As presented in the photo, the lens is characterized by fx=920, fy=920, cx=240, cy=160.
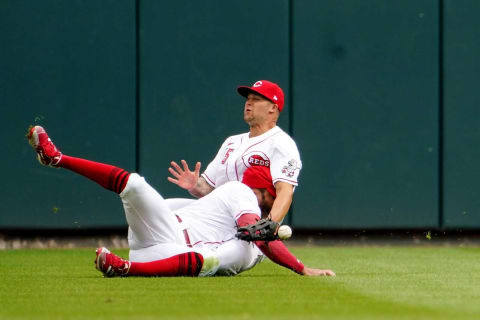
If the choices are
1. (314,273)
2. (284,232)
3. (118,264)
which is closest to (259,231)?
(284,232)

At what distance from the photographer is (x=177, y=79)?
8898mm

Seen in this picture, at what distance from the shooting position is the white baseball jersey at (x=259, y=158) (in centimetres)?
569

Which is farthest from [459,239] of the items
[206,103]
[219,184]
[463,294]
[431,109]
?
[463,294]

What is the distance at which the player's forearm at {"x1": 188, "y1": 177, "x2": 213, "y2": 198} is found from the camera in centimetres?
Result: 614

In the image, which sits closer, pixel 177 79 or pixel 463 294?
pixel 463 294

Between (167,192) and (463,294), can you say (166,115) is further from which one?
(463,294)

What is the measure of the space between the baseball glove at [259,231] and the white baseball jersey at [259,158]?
2.00 feet

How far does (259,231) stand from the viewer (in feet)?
16.6

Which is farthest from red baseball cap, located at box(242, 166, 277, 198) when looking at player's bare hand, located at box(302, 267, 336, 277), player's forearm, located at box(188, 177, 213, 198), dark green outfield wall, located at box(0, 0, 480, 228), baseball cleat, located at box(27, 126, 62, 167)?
dark green outfield wall, located at box(0, 0, 480, 228)

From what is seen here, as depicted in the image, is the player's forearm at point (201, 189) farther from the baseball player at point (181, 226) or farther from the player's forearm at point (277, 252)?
the player's forearm at point (277, 252)

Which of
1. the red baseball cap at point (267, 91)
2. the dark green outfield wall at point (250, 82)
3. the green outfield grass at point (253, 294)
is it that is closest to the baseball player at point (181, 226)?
the green outfield grass at point (253, 294)

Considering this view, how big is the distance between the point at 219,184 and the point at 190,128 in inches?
109

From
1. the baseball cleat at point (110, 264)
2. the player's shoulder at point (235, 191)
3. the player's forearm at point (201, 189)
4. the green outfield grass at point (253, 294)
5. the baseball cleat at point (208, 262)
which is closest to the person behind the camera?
the green outfield grass at point (253, 294)

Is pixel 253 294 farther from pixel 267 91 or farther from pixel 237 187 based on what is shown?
pixel 267 91
